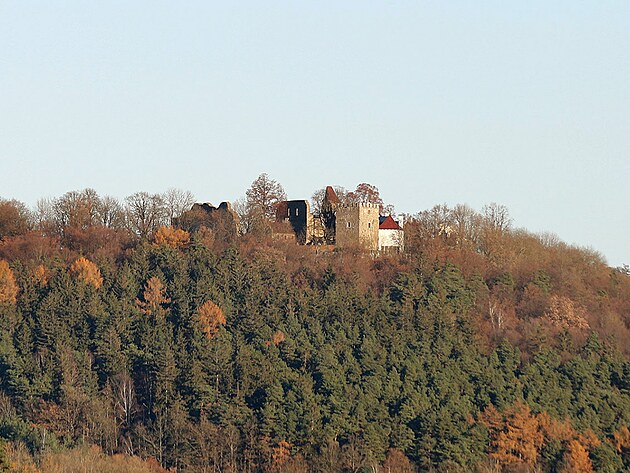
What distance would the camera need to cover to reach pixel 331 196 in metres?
94.1

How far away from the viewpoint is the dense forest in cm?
6850

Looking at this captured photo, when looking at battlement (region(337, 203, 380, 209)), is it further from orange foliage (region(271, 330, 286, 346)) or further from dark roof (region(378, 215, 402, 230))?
orange foliage (region(271, 330, 286, 346))

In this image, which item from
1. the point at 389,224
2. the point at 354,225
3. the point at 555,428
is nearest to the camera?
the point at 555,428

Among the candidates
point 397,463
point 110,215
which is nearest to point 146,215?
point 110,215

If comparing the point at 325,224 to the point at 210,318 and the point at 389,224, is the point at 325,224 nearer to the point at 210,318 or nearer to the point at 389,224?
the point at 389,224

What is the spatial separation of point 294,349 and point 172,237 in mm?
14947

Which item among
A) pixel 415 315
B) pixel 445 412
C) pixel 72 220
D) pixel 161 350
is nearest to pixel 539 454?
pixel 445 412

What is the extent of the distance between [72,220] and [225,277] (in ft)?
48.0

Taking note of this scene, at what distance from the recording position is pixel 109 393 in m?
72.9

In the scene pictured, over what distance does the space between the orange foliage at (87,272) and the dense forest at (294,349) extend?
86 mm

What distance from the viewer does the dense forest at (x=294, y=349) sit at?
225 feet

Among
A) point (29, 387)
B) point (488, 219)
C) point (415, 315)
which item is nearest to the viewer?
point (29, 387)

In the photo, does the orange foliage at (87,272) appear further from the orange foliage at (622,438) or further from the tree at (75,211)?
the orange foliage at (622,438)

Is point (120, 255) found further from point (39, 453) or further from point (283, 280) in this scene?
point (39, 453)
